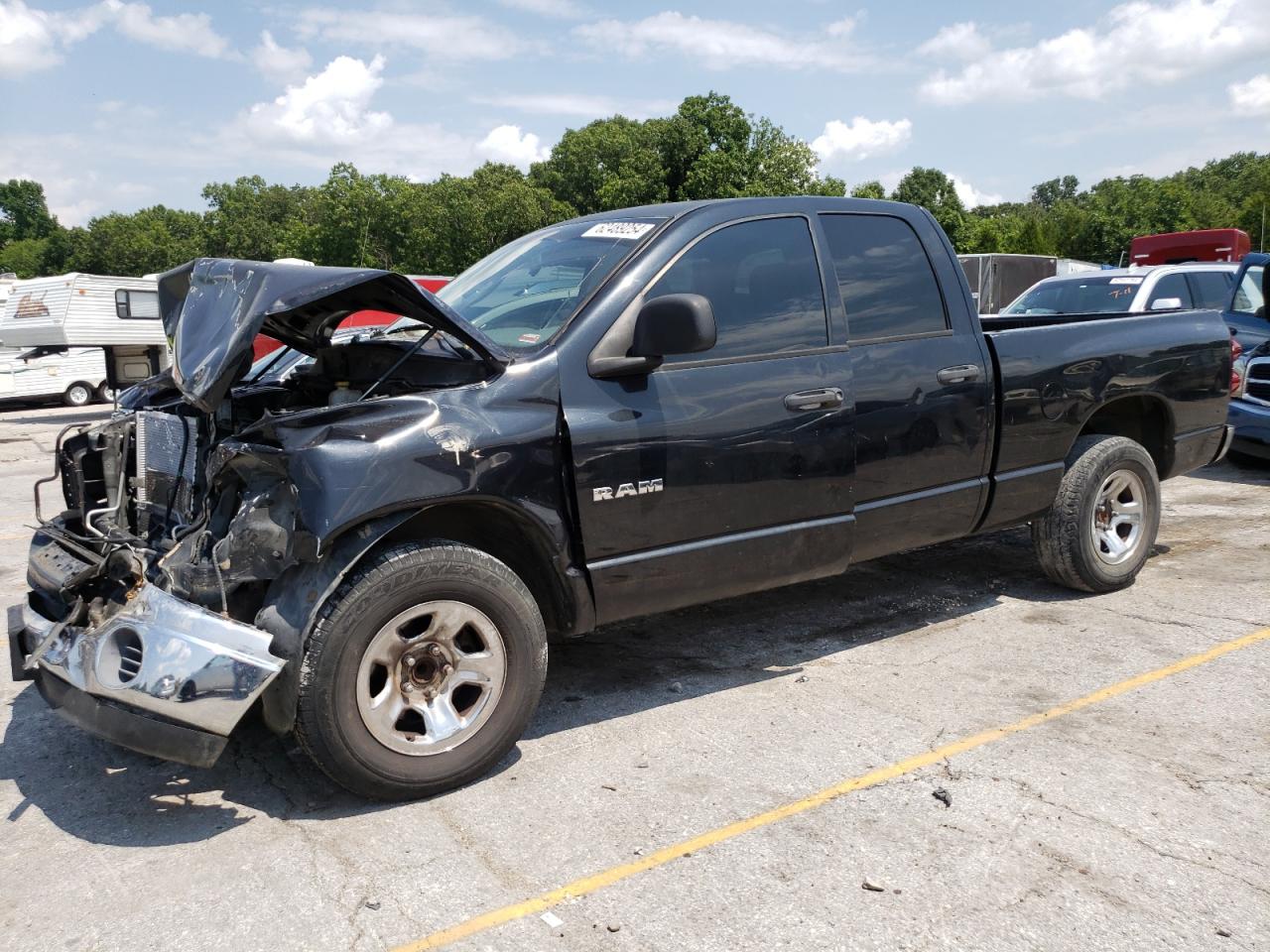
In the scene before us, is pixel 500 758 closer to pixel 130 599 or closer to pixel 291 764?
pixel 291 764

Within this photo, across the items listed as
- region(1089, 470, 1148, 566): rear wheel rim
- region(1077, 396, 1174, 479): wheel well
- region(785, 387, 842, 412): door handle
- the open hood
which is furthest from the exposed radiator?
region(1077, 396, 1174, 479): wheel well

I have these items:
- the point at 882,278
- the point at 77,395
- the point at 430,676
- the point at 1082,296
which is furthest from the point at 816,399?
the point at 77,395

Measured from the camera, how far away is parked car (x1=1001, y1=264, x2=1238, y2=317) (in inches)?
418

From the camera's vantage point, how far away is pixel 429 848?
3182mm

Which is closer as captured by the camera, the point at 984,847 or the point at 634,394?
the point at 984,847

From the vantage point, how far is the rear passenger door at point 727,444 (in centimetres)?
376

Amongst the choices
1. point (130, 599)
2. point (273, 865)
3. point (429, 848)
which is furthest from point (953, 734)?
point (130, 599)

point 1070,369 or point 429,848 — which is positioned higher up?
point 1070,369

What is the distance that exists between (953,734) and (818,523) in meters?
0.99

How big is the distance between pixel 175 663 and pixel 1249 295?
36.1 ft

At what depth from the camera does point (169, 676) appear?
120 inches

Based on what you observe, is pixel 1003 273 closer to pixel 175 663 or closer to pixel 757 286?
pixel 757 286

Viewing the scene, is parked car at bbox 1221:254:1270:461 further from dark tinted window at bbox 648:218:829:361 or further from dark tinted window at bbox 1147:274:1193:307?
dark tinted window at bbox 648:218:829:361

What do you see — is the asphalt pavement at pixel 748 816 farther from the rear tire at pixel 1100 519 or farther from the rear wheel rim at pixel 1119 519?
the rear wheel rim at pixel 1119 519
